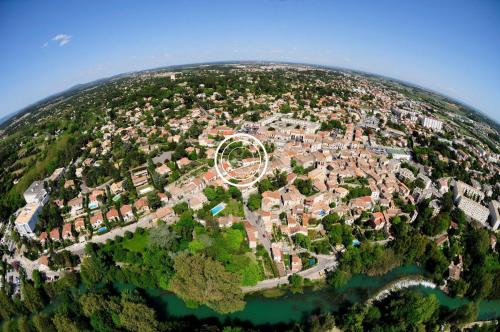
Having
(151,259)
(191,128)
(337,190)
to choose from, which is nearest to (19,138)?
(191,128)

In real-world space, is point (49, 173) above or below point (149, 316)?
above

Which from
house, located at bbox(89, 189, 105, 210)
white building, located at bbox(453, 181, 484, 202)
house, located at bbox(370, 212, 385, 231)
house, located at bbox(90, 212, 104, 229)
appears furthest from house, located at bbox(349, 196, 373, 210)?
house, located at bbox(89, 189, 105, 210)

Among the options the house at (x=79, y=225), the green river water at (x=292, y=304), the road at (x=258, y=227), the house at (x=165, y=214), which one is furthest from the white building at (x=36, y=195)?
the road at (x=258, y=227)

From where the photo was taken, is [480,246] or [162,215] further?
[162,215]

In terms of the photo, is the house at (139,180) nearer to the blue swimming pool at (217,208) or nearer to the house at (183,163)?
the house at (183,163)

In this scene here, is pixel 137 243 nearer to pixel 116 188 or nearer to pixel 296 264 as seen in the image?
pixel 116 188

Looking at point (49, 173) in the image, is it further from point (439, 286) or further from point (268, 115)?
point (439, 286)
